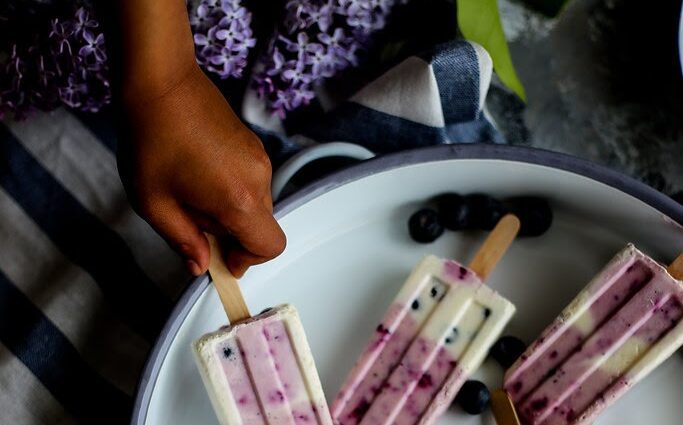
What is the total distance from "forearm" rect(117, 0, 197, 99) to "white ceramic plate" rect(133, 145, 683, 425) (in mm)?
355

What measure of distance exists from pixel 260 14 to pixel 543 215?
65cm

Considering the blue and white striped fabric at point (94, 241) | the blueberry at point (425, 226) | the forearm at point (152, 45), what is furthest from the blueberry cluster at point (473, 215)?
the forearm at point (152, 45)

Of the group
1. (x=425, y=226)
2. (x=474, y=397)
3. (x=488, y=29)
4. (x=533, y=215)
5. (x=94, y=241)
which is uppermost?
(x=488, y=29)

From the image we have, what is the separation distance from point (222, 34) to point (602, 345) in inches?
32.2

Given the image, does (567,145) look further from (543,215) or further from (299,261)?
(299,261)

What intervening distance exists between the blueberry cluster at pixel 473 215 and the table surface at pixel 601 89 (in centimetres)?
27

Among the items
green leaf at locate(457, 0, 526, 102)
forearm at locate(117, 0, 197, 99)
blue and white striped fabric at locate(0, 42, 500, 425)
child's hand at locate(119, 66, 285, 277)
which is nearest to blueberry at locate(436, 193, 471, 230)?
blue and white striped fabric at locate(0, 42, 500, 425)

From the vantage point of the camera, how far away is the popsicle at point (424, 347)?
1.31 meters

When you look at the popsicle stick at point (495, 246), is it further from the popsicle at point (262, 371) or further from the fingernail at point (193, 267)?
the fingernail at point (193, 267)

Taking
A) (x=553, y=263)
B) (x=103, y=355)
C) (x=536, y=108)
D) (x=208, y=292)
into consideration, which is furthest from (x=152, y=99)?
(x=536, y=108)

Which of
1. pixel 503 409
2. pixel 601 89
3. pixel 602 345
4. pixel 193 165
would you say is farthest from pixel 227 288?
pixel 601 89

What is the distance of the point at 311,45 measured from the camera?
4.81 feet

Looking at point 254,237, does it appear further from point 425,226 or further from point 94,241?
point 94,241

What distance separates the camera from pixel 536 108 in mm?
1659
